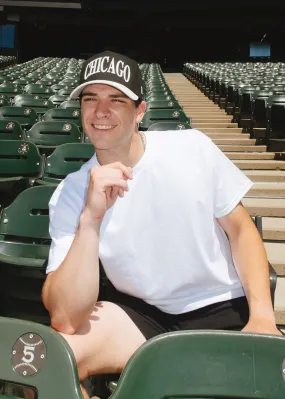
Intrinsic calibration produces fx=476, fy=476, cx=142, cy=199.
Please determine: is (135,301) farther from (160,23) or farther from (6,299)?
(160,23)

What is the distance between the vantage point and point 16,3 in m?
23.9

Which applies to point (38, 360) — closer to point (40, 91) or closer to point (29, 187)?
point (29, 187)

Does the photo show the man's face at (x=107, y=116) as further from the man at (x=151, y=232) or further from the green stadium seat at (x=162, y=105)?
the green stadium seat at (x=162, y=105)

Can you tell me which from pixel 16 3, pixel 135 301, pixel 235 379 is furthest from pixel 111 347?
pixel 16 3

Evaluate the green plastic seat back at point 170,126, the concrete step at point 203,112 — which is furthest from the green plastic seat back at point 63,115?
the concrete step at point 203,112

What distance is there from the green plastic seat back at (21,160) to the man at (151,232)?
222cm

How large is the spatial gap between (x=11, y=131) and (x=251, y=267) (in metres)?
3.79

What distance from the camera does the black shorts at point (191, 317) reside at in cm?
174

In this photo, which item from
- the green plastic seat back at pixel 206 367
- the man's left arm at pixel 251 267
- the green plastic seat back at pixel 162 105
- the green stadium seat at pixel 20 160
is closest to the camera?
the green plastic seat back at pixel 206 367

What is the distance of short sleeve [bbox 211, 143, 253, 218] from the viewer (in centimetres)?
176

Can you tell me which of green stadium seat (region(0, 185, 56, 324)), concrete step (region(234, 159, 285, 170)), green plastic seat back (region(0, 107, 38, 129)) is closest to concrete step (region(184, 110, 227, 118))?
concrete step (region(234, 159, 285, 170))

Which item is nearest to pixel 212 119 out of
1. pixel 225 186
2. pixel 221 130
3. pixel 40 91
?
pixel 221 130

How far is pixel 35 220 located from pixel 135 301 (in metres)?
1.01

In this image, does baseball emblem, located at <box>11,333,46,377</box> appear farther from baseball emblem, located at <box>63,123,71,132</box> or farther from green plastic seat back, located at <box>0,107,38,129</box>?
green plastic seat back, located at <box>0,107,38,129</box>
